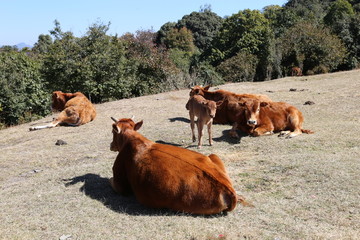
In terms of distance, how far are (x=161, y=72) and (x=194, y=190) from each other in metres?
19.5

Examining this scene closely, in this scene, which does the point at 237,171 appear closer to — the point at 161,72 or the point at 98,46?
the point at 98,46

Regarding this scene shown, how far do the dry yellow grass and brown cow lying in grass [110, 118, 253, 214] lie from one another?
0.21 m

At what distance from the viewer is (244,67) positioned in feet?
96.1

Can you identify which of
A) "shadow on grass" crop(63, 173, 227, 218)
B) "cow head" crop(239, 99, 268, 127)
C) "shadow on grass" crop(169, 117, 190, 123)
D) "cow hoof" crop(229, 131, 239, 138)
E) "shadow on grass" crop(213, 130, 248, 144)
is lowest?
Result: "shadow on grass" crop(63, 173, 227, 218)

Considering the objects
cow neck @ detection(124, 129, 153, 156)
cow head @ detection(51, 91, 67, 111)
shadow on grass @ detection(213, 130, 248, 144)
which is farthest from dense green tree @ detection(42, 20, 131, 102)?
cow neck @ detection(124, 129, 153, 156)

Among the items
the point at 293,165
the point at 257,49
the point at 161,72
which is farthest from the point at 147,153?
the point at 257,49

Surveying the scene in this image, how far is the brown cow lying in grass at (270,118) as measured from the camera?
10.5 meters

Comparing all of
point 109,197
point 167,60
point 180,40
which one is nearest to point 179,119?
point 109,197

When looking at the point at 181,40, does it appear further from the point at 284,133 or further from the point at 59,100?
the point at 284,133

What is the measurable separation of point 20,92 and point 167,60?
32.5 feet

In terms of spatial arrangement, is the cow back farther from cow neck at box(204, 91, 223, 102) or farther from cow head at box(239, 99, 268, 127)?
cow neck at box(204, 91, 223, 102)

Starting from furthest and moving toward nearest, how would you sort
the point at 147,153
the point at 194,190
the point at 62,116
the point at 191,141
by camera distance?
the point at 62,116, the point at 191,141, the point at 147,153, the point at 194,190

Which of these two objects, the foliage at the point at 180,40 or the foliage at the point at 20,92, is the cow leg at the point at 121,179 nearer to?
the foliage at the point at 20,92

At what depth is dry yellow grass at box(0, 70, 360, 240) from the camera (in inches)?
200
